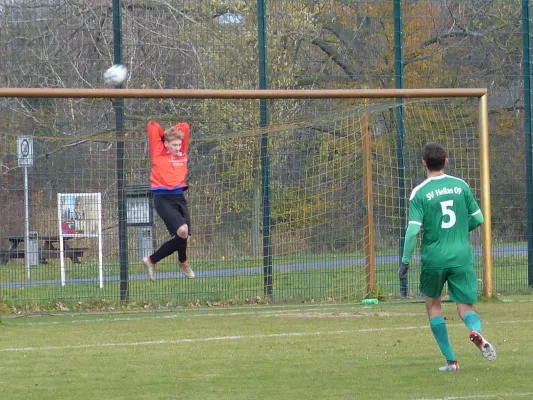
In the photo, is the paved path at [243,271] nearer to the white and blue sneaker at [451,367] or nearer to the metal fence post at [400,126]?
the metal fence post at [400,126]

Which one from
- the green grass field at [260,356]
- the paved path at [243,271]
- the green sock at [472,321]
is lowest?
the green grass field at [260,356]

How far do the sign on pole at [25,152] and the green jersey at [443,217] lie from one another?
7.16 m

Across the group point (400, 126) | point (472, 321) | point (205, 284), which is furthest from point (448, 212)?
point (400, 126)

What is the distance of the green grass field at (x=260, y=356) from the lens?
7.64m

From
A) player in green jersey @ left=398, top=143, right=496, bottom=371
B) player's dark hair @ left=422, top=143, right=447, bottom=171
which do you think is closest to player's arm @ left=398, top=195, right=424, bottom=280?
player in green jersey @ left=398, top=143, right=496, bottom=371

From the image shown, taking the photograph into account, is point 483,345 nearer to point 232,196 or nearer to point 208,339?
point 208,339

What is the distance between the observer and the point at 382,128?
15195 mm

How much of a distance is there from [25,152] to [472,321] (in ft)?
25.3

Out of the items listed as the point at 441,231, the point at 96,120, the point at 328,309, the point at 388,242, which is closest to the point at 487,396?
the point at 441,231

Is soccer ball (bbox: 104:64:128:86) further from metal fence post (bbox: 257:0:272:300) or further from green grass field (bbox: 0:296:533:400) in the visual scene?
green grass field (bbox: 0:296:533:400)

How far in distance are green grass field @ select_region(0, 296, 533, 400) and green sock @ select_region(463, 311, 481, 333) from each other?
384mm

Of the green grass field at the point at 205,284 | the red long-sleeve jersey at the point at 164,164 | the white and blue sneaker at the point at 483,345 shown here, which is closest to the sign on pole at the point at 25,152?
the green grass field at the point at 205,284

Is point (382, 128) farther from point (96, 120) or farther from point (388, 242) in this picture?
point (96, 120)

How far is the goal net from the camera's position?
14.0 metres
